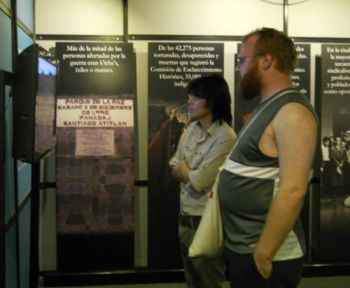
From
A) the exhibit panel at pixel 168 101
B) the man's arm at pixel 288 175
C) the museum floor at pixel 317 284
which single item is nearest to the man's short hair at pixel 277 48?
the man's arm at pixel 288 175

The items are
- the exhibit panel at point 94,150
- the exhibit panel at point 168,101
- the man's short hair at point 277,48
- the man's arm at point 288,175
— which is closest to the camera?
the man's arm at point 288,175

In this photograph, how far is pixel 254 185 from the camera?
1.54m

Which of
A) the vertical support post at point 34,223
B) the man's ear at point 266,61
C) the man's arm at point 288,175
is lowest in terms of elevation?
the vertical support post at point 34,223

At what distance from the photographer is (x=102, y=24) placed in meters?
3.78

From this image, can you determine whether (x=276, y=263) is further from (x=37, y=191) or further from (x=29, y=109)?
(x=37, y=191)

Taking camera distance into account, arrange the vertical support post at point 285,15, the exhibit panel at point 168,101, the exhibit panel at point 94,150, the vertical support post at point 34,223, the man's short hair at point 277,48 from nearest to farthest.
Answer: the man's short hair at point 277,48
the vertical support post at point 34,223
the exhibit panel at point 94,150
the exhibit panel at point 168,101
the vertical support post at point 285,15

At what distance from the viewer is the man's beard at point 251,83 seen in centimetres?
163

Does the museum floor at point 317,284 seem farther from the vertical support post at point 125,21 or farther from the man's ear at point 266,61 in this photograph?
the man's ear at point 266,61

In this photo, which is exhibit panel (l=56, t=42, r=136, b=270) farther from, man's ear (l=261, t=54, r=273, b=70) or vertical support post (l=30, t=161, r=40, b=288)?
man's ear (l=261, t=54, r=273, b=70)

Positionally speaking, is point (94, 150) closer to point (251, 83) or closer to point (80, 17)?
point (80, 17)

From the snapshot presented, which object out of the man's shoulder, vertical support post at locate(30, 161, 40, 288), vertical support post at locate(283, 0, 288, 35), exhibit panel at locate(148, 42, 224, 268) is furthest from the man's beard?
vertical support post at locate(283, 0, 288, 35)

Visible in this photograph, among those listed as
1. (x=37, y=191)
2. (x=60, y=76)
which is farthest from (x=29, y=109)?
(x=60, y=76)

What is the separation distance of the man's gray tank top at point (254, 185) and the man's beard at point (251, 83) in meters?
0.09

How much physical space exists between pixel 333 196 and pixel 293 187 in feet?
8.37
